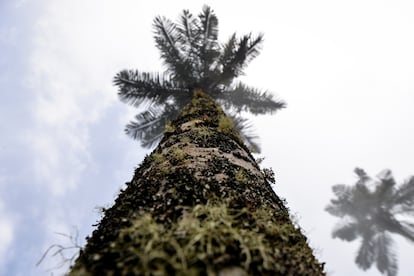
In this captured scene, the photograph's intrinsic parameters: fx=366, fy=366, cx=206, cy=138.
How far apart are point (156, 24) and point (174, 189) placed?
792cm

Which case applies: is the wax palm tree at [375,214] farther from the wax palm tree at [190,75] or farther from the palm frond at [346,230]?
the wax palm tree at [190,75]

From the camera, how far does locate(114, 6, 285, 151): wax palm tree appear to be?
8.38 m

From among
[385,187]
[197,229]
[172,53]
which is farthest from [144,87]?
[385,187]

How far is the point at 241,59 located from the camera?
27.5 feet

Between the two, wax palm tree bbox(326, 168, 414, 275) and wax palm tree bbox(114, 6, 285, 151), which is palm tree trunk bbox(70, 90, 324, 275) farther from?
wax palm tree bbox(326, 168, 414, 275)

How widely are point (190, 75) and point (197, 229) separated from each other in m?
7.46

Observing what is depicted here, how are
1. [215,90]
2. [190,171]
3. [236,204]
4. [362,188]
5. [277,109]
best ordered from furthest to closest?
1. [362,188]
2. [277,109]
3. [215,90]
4. [190,171]
5. [236,204]

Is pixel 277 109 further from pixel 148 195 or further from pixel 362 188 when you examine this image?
pixel 362 188

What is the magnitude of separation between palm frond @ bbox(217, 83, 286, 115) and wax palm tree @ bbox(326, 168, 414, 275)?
11.7 metres

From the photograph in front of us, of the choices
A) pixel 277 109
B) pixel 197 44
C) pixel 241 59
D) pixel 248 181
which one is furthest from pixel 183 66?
pixel 248 181

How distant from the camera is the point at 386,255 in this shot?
19.8 meters

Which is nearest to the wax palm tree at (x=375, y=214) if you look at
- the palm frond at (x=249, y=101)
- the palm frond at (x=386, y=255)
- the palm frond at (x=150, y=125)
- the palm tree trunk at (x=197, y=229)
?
the palm frond at (x=386, y=255)

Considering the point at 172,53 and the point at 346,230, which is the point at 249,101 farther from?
the point at 346,230

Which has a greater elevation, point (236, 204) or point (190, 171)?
point (190, 171)
